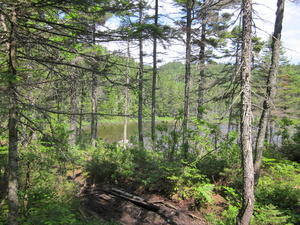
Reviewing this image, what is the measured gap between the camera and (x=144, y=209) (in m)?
5.78

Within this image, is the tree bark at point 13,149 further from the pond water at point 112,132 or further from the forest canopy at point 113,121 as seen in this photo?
the pond water at point 112,132

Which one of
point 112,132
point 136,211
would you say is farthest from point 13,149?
point 112,132

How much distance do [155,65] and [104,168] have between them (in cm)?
754

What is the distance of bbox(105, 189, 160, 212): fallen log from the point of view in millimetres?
5742

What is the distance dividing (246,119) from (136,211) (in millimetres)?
4239

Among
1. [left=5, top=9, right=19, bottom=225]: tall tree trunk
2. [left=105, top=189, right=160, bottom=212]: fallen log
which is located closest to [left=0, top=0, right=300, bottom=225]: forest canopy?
[left=5, top=9, right=19, bottom=225]: tall tree trunk

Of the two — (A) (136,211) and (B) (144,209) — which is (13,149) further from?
(B) (144,209)

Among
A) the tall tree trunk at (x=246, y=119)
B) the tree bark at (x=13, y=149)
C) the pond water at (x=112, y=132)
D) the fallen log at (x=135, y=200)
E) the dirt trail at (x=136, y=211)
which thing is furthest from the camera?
the fallen log at (x=135, y=200)

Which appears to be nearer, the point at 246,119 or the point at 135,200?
the point at 246,119

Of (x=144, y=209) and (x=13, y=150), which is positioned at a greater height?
(x=13, y=150)

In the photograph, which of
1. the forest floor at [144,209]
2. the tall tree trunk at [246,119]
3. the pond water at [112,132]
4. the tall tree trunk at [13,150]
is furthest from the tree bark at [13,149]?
the tall tree trunk at [246,119]

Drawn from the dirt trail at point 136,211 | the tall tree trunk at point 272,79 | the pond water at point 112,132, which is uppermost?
the tall tree trunk at point 272,79

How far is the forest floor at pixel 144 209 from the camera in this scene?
17.1 ft

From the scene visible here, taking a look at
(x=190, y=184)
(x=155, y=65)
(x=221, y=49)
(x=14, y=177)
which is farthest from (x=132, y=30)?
(x=221, y=49)
